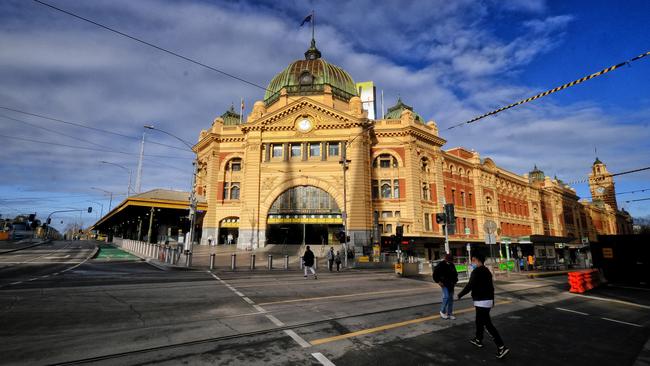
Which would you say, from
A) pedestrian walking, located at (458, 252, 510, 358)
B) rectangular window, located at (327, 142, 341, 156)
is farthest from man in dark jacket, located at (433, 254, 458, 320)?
rectangular window, located at (327, 142, 341, 156)

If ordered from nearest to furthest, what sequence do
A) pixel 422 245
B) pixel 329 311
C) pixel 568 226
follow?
pixel 329 311
pixel 422 245
pixel 568 226

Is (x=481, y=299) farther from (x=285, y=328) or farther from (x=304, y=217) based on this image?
(x=304, y=217)

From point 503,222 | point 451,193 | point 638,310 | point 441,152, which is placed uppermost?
point 441,152

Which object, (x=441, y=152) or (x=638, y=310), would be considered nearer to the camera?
(x=638, y=310)

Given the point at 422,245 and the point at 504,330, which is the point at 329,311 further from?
the point at 422,245

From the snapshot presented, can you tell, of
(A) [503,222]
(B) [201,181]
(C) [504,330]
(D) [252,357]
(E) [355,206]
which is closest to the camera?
(D) [252,357]

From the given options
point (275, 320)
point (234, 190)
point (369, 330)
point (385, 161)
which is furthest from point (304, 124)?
point (369, 330)

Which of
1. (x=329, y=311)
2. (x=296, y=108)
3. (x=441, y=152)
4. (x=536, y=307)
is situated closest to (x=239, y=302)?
(x=329, y=311)

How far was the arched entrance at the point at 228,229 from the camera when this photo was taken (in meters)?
45.9

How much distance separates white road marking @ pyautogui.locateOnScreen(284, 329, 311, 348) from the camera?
6283mm

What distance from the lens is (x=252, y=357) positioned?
220 inches

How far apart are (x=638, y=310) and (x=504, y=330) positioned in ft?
23.0

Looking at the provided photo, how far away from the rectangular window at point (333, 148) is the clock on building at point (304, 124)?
3.55 metres

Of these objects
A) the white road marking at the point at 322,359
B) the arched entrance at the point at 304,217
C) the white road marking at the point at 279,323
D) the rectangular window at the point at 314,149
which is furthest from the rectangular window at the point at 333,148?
the white road marking at the point at 322,359
